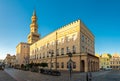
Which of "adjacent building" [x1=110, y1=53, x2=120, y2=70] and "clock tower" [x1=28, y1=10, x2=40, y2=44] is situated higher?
"clock tower" [x1=28, y1=10, x2=40, y2=44]

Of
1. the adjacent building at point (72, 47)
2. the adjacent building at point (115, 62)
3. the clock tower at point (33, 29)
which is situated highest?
the clock tower at point (33, 29)

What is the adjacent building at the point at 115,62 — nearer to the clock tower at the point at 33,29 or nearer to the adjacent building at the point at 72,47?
the clock tower at the point at 33,29

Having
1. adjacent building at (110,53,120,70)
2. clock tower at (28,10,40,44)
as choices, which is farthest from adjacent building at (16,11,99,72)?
adjacent building at (110,53,120,70)

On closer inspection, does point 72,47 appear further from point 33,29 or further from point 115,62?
point 115,62

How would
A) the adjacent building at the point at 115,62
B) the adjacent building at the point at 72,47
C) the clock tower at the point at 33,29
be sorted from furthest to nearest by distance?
1. the adjacent building at the point at 115,62
2. the clock tower at the point at 33,29
3. the adjacent building at the point at 72,47

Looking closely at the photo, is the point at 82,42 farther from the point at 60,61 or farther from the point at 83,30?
the point at 60,61

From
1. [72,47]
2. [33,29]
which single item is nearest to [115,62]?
[33,29]

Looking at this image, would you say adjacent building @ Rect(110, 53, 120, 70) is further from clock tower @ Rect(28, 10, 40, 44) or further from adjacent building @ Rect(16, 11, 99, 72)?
adjacent building @ Rect(16, 11, 99, 72)

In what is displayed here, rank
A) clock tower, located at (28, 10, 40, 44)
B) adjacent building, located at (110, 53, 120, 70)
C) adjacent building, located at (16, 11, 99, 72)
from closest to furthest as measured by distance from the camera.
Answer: adjacent building, located at (16, 11, 99, 72), clock tower, located at (28, 10, 40, 44), adjacent building, located at (110, 53, 120, 70)

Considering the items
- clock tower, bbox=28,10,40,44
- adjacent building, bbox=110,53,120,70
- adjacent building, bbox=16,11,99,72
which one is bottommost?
adjacent building, bbox=110,53,120,70

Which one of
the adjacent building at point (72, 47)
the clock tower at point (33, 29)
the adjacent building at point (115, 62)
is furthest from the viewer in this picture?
the adjacent building at point (115, 62)

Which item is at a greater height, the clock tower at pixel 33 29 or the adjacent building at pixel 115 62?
the clock tower at pixel 33 29

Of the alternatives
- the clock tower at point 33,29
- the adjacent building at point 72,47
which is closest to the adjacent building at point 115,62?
the clock tower at point 33,29

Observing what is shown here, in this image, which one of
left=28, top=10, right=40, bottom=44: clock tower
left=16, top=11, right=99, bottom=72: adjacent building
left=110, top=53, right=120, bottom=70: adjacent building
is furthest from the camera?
left=110, top=53, right=120, bottom=70: adjacent building
